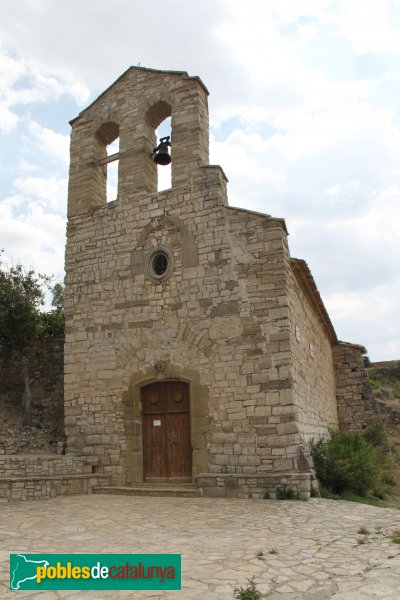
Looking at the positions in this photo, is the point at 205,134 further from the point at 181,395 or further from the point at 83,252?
the point at 181,395

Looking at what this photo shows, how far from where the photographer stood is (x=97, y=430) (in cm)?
974

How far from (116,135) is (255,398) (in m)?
7.01

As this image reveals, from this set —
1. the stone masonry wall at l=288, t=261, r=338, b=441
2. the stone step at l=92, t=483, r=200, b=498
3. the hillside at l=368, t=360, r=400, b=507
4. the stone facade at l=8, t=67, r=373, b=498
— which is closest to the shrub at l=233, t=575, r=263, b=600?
the stone facade at l=8, t=67, r=373, b=498

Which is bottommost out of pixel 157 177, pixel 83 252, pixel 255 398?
pixel 255 398

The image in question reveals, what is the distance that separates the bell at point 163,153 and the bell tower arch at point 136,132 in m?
0.17

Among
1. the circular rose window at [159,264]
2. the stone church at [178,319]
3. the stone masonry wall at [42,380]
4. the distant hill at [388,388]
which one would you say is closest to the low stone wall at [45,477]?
the stone church at [178,319]

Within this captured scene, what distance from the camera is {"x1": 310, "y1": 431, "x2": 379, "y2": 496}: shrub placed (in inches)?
328

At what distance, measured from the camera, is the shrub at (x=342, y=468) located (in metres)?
8.33

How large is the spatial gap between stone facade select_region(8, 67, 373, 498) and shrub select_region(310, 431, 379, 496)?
0.42 meters

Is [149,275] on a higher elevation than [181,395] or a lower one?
higher

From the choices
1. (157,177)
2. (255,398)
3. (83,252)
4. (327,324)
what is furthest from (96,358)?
(327,324)

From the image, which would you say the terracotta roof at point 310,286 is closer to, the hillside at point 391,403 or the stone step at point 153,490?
the hillside at point 391,403

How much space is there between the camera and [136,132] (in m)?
10.8

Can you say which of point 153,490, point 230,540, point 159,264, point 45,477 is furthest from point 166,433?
point 230,540
